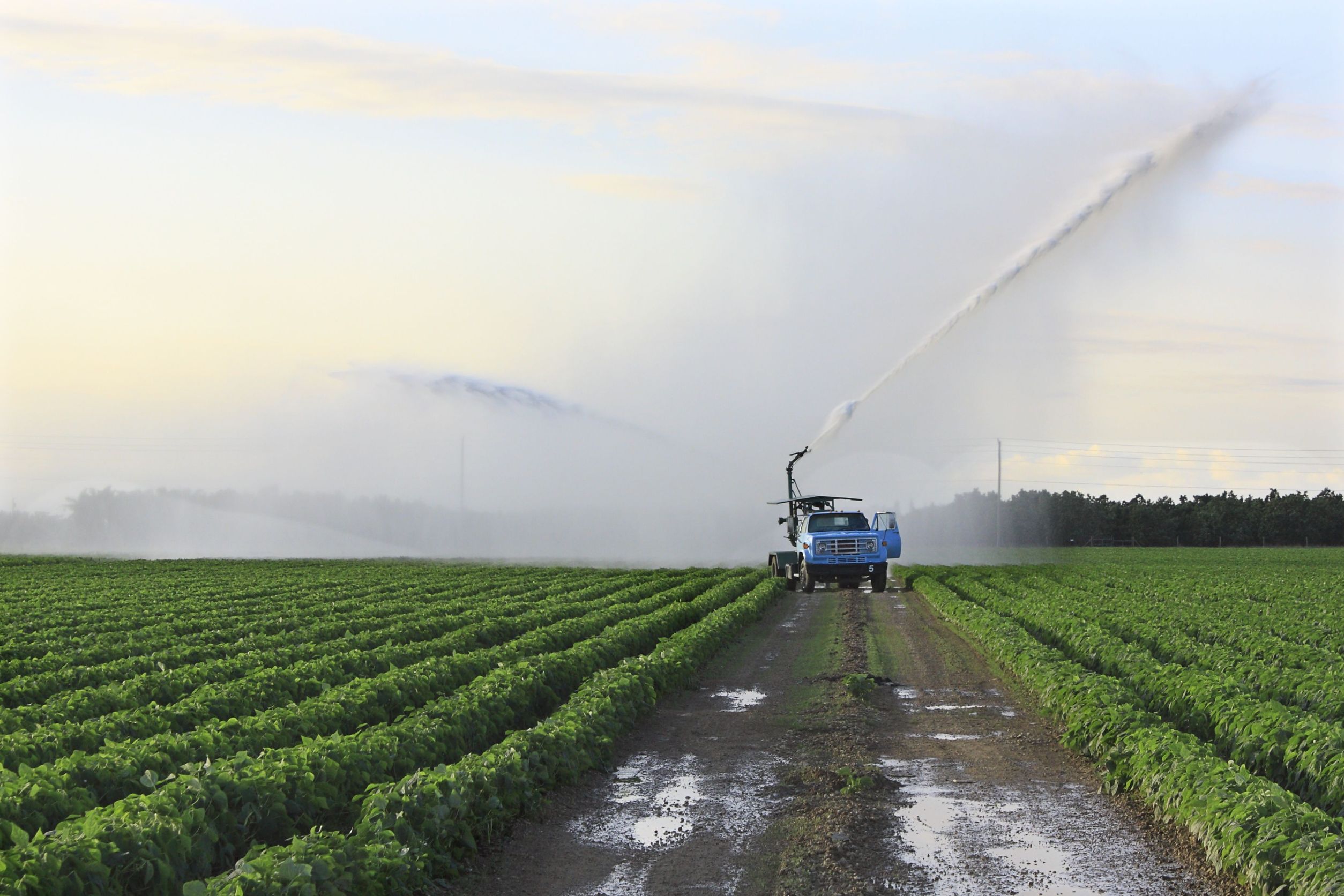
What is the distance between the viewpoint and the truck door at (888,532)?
148ft

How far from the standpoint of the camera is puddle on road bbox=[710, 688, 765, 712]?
692 inches

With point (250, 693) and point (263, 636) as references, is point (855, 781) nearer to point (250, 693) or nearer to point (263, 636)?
point (250, 693)

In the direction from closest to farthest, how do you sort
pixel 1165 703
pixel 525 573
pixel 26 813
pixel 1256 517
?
pixel 26 813, pixel 1165 703, pixel 525 573, pixel 1256 517

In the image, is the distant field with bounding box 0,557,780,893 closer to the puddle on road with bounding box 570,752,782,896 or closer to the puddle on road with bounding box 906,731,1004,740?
the puddle on road with bounding box 570,752,782,896

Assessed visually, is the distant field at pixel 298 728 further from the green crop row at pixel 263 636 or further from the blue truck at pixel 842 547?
the blue truck at pixel 842 547

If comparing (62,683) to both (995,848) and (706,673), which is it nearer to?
(706,673)

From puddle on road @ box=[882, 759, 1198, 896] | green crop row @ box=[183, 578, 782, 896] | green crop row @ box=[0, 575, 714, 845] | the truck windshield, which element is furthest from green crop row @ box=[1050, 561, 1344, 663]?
green crop row @ box=[0, 575, 714, 845]

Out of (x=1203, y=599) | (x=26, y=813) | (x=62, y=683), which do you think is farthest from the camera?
(x=1203, y=599)

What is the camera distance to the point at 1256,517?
12950 cm

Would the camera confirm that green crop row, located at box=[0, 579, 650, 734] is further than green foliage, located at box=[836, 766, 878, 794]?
Yes

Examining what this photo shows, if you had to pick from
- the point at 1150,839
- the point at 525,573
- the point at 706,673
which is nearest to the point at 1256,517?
the point at 525,573

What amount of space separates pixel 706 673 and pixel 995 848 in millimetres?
11787

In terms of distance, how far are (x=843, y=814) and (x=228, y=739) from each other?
593cm

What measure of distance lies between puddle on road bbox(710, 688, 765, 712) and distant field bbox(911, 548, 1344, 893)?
4.15 metres
